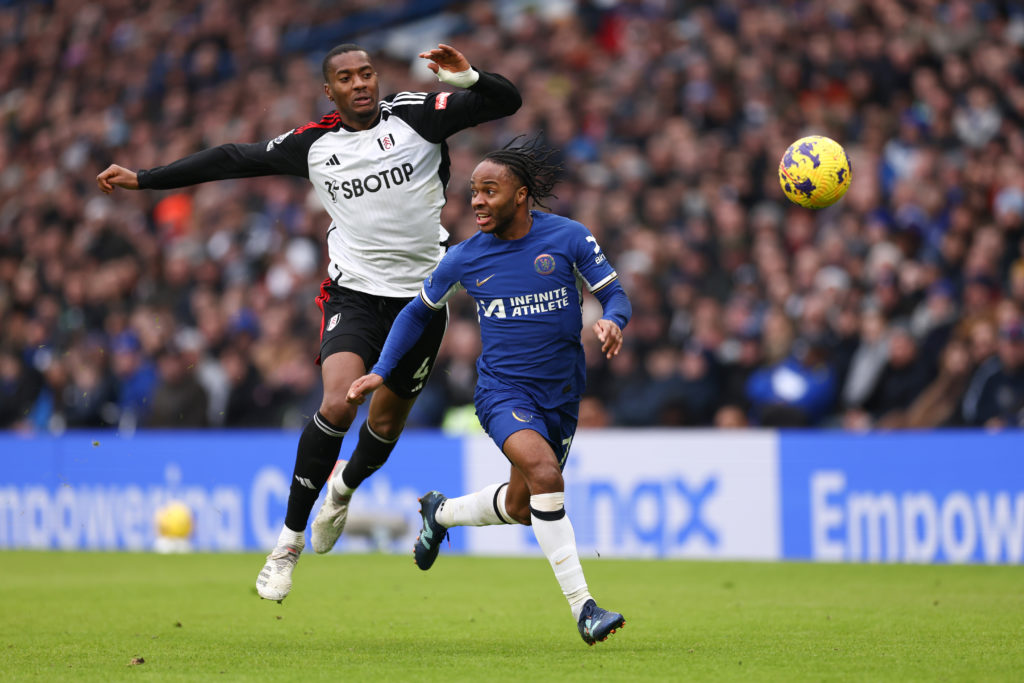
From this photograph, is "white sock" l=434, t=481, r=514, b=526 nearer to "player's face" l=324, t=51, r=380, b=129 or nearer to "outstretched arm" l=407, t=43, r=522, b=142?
"outstretched arm" l=407, t=43, r=522, b=142

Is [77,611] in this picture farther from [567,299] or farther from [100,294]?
[100,294]

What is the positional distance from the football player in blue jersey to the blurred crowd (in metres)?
5.84

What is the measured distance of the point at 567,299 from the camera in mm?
7164

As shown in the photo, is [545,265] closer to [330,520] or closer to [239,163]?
[239,163]

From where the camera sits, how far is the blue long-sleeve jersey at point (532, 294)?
7121 millimetres

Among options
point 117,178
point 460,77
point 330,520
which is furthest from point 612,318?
point 117,178

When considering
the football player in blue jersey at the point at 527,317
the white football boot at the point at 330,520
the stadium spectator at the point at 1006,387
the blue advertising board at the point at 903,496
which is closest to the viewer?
the football player in blue jersey at the point at 527,317

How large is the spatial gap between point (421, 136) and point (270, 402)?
8.10 meters

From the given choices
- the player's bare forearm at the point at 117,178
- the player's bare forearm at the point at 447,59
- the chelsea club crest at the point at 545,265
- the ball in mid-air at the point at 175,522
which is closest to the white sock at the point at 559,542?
the chelsea club crest at the point at 545,265

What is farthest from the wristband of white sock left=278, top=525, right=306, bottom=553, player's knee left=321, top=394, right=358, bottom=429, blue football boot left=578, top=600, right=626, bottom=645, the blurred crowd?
the blurred crowd

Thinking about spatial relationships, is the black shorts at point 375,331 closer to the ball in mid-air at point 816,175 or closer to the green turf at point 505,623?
the green turf at point 505,623

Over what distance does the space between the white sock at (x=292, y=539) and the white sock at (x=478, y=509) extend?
0.79m

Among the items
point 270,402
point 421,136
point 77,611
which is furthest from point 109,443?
point 421,136

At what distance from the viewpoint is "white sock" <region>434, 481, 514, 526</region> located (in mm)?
7770
